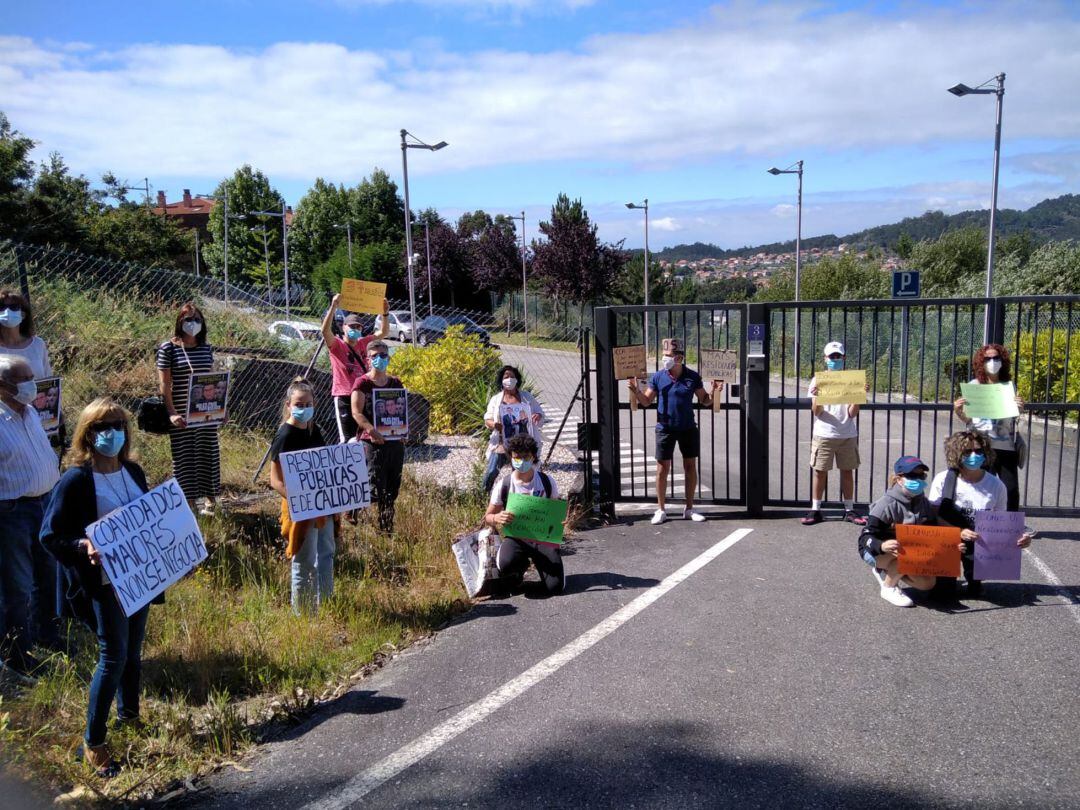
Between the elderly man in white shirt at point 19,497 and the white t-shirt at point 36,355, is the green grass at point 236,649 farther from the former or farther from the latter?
the white t-shirt at point 36,355

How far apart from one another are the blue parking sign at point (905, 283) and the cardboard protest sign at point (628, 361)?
42.6 ft

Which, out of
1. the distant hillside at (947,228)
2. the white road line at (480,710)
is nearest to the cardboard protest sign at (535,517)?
the white road line at (480,710)

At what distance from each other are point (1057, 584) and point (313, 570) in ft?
18.2

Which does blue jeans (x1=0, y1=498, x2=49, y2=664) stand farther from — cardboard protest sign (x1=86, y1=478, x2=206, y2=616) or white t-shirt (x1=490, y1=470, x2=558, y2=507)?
white t-shirt (x1=490, y1=470, x2=558, y2=507)

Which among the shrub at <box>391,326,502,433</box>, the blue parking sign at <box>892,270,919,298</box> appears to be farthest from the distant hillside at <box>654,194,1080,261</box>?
the shrub at <box>391,326,502,433</box>

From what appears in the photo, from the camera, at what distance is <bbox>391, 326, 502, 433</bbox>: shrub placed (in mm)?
12586

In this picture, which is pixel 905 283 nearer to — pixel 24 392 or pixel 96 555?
pixel 24 392

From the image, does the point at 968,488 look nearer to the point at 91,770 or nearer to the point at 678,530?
the point at 678,530

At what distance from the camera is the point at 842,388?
309 inches

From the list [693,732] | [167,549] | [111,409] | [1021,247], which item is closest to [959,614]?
[693,732]

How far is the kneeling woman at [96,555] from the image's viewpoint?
13.1 feet

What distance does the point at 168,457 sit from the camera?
9.36 meters

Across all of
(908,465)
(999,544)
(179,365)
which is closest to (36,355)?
(179,365)

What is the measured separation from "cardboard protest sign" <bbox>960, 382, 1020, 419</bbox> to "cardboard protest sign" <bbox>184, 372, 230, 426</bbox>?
6.37m
